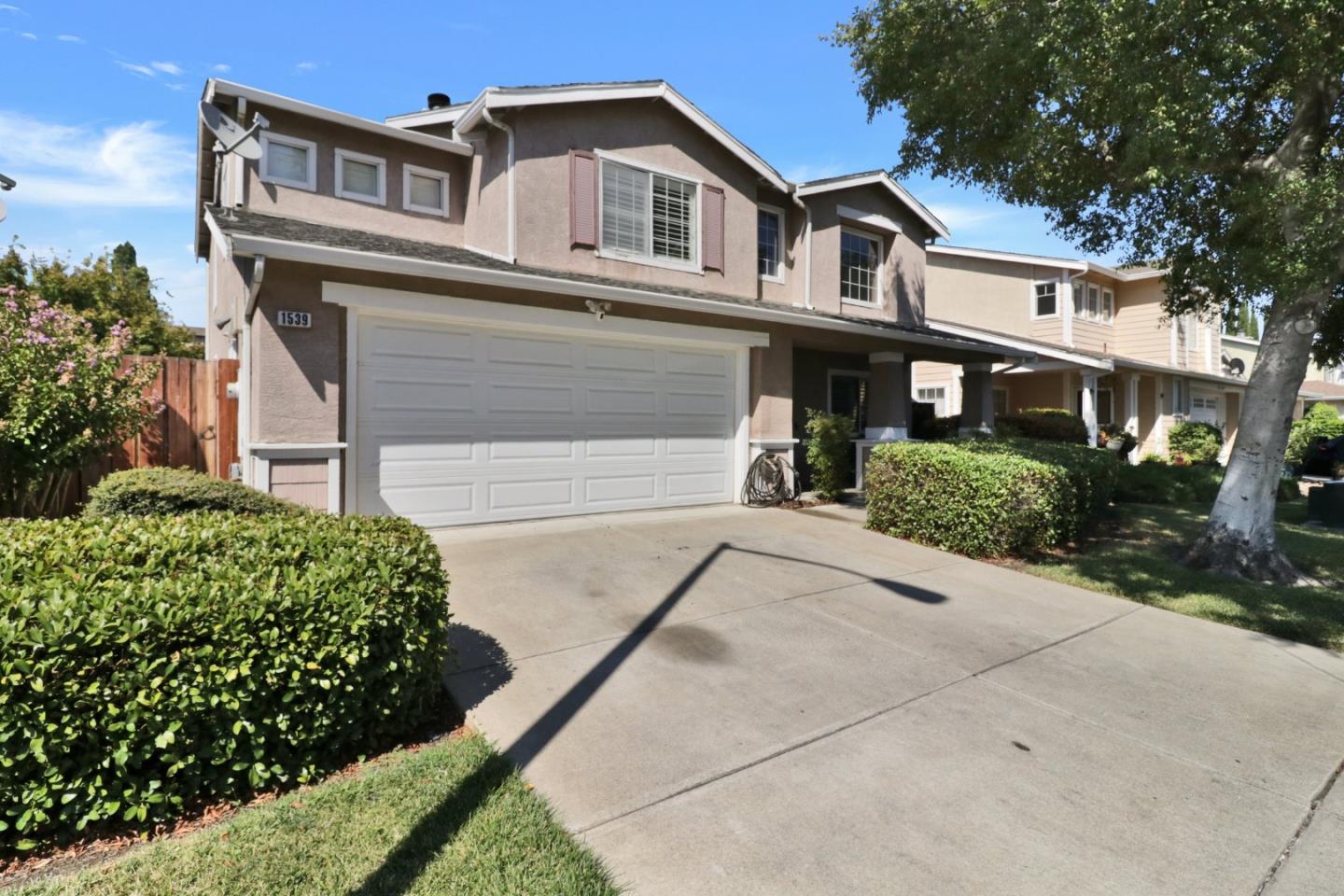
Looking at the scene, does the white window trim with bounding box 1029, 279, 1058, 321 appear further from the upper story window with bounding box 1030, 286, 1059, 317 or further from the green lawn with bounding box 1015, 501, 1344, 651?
the green lawn with bounding box 1015, 501, 1344, 651

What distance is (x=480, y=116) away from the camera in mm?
8938

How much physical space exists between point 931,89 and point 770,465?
18.2 ft

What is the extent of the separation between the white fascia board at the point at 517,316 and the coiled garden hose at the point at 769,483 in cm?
184

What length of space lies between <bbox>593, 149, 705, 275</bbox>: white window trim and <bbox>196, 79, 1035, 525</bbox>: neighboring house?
35 mm

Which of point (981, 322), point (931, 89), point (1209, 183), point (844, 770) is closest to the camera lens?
point (844, 770)

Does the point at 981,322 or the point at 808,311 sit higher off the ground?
the point at 981,322

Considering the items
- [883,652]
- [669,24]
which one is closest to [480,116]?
[669,24]

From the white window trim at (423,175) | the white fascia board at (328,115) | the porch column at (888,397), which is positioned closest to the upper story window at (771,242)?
the porch column at (888,397)

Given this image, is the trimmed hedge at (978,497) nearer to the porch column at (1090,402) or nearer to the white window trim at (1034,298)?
the porch column at (1090,402)

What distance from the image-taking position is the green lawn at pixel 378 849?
2.33 meters

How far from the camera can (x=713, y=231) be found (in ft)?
34.8

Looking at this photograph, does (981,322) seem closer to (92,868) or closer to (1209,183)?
(1209,183)

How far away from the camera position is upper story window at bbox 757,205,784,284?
463 inches

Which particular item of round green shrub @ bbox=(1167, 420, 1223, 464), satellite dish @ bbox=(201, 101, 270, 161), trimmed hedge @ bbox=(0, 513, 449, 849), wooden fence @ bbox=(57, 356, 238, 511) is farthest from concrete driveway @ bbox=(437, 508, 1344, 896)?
round green shrub @ bbox=(1167, 420, 1223, 464)
